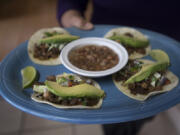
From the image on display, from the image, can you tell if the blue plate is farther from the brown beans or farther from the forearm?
the forearm

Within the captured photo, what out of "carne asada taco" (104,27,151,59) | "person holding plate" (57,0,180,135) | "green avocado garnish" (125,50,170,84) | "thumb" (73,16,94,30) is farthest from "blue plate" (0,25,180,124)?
"thumb" (73,16,94,30)

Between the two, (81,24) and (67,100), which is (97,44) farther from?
(67,100)

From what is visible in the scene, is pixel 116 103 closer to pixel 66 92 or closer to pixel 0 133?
pixel 66 92

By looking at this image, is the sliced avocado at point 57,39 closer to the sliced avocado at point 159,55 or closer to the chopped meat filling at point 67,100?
the chopped meat filling at point 67,100

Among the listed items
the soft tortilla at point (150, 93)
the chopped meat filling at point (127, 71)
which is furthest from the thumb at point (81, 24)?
the soft tortilla at point (150, 93)

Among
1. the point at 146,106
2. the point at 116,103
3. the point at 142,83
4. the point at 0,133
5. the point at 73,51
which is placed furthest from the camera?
the point at 0,133

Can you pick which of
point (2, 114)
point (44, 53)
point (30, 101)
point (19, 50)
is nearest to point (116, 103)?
point (30, 101)
